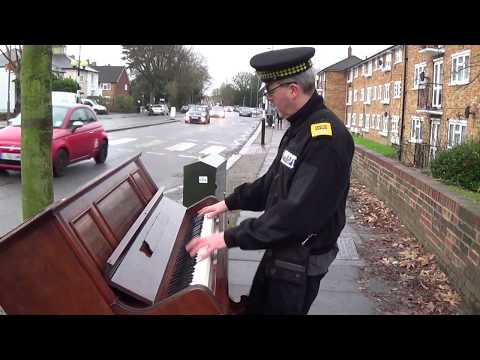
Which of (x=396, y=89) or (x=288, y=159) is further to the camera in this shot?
(x=396, y=89)

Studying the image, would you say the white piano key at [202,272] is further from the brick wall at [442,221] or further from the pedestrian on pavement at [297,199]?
the brick wall at [442,221]

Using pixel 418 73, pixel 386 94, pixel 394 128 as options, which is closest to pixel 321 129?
pixel 418 73

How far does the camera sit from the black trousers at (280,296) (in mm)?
2375

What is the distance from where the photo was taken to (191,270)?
7.68ft

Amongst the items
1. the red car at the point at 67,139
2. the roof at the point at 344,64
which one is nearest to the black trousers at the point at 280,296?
the red car at the point at 67,139

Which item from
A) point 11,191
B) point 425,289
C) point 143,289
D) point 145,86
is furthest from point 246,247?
point 145,86

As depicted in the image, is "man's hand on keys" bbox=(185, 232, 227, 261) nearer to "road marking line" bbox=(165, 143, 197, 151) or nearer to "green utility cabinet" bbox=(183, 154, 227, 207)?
"green utility cabinet" bbox=(183, 154, 227, 207)

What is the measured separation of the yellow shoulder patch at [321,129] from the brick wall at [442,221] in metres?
2.91

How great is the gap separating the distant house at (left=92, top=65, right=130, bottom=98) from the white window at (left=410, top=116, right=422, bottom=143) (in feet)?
244

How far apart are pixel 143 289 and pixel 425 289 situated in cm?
383

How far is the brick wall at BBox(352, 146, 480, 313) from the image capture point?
15.1ft

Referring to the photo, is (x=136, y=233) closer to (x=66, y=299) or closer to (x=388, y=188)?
(x=66, y=299)

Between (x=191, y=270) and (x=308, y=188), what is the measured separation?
67 centimetres

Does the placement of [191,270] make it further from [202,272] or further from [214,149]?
[214,149]
